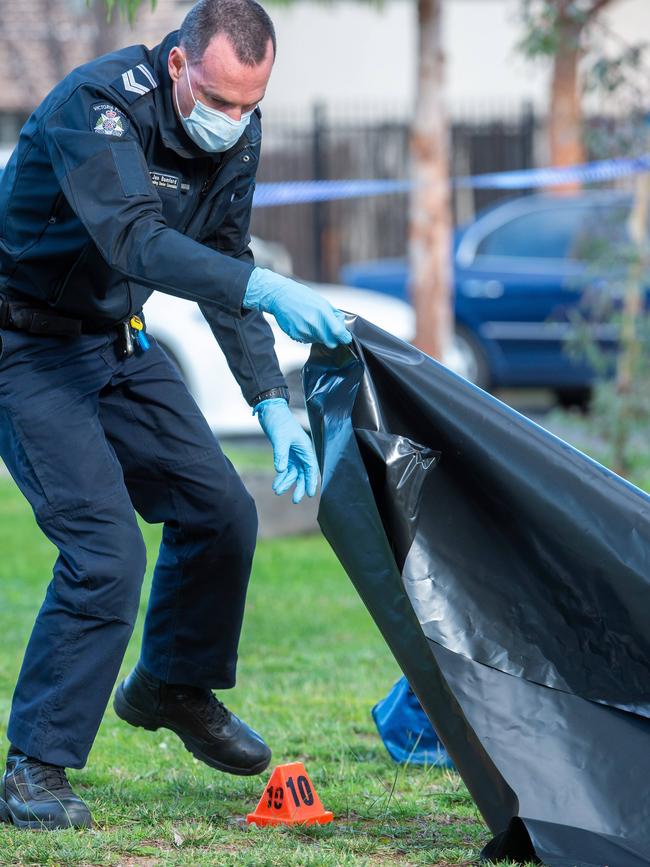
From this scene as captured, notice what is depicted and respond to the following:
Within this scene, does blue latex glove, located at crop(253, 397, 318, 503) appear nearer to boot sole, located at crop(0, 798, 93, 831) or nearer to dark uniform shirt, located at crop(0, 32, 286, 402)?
dark uniform shirt, located at crop(0, 32, 286, 402)

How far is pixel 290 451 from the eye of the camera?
11.8 feet

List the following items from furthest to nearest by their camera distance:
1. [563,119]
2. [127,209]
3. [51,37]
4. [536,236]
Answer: [563,119] → [51,37] → [536,236] → [127,209]

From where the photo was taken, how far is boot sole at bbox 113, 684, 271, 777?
3.82m

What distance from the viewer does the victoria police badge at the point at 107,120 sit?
3.13 m

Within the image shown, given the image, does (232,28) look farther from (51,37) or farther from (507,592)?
(51,37)

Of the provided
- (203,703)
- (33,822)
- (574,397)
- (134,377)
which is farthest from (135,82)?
(574,397)

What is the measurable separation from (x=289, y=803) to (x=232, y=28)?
5.94ft

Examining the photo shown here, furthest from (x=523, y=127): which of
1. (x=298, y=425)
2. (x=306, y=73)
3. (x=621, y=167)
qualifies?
(x=298, y=425)

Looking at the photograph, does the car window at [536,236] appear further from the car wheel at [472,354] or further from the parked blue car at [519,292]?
the car wheel at [472,354]

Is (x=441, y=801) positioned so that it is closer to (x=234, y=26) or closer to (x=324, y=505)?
(x=324, y=505)

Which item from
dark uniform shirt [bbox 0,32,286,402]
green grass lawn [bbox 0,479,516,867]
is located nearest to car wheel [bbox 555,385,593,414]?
green grass lawn [bbox 0,479,516,867]

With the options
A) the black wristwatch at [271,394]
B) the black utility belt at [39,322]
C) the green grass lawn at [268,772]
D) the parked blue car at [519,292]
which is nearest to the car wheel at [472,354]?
the parked blue car at [519,292]

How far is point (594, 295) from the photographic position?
28.6 feet

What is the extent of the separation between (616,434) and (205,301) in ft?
19.0
